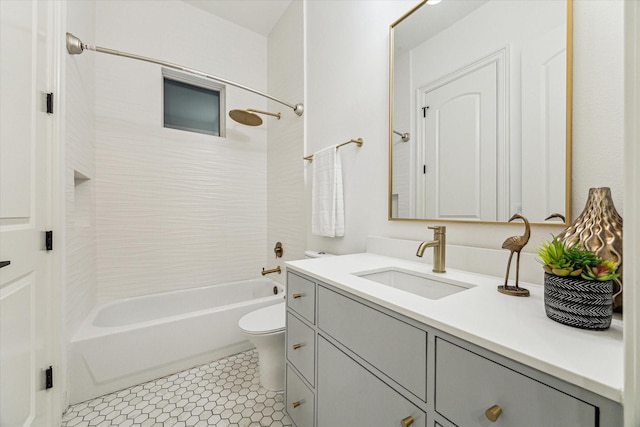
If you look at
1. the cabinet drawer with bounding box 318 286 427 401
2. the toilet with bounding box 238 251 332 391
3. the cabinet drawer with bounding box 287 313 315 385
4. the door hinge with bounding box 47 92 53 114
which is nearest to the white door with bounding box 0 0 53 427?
the door hinge with bounding box 47 92 53 114

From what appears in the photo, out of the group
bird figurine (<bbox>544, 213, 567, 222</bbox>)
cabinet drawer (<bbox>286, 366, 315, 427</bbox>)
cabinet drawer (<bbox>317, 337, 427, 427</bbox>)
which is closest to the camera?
cabinet drawer (<bbox>317, 337, 427, 427</bbox>)

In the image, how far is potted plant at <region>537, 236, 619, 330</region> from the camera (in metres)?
0.49

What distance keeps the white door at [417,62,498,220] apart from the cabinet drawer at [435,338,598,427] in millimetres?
645

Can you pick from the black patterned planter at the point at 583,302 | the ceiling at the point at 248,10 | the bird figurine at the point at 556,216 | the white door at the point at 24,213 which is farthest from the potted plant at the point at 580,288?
the ceiling at the point at 248,10

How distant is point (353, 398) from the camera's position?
805mm

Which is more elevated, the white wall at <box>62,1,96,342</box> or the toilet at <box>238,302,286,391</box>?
the white wall at <box>62,1,96,342</box>

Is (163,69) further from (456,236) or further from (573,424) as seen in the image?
(573,424)

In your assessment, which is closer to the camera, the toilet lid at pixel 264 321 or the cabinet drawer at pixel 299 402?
the cabinet drawer at pixel 299 402

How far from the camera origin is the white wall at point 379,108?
698 millimetres

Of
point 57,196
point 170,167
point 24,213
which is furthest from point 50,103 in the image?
point 170,167

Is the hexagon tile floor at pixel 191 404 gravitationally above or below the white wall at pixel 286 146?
below

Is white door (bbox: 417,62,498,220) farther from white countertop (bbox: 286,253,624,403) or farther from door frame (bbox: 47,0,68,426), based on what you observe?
door frame (bbox: 47,0,68,426)

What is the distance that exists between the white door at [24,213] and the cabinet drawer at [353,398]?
3.60ft

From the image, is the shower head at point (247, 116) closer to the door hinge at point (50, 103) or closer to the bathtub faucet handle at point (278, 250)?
the door hinge at point (50, 103)
